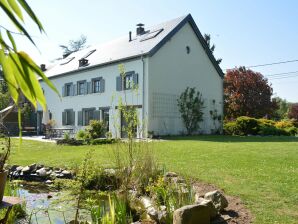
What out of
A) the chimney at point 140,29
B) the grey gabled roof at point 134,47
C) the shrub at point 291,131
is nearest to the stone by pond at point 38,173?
the grey gabled roof at point 134,47

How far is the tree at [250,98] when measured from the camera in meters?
33.8

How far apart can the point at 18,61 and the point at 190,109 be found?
2277cm

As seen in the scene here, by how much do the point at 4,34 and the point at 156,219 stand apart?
4.26m

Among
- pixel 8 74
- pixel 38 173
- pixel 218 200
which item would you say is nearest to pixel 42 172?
pixel 38 173

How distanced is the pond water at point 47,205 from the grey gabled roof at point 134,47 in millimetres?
14239

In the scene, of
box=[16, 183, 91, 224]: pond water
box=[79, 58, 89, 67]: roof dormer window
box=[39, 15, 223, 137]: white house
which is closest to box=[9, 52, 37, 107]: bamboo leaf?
box=[16, 183, 91, 224]: pond water

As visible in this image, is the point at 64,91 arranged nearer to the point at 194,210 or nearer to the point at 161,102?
the point at 161,102

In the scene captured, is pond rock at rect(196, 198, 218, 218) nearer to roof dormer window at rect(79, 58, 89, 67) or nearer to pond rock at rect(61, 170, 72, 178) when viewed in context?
pond rock at rect(61, 170, 72, 178)

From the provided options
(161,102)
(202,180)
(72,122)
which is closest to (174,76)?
(161,102)

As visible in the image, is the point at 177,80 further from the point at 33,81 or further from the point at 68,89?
the point at 33,81

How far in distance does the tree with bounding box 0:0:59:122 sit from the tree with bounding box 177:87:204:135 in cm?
2241

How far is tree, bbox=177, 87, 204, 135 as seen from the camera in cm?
2339

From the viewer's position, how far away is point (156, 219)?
489 cm

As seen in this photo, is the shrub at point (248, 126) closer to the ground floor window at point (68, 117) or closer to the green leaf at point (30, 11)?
the ground floor window at point (68, 117)
